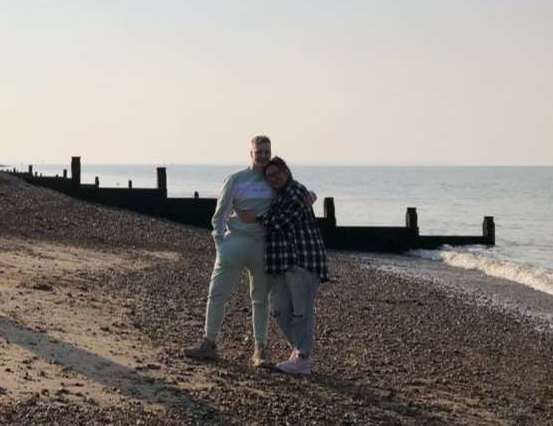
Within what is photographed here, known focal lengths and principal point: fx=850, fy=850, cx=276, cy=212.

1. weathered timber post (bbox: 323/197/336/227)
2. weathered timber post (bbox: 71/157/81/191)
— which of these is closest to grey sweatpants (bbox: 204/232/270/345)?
weathered timber post (bbox: 323/197/336/227)

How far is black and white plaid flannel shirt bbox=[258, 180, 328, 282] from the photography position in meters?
6.45

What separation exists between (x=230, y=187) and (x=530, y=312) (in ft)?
27.4

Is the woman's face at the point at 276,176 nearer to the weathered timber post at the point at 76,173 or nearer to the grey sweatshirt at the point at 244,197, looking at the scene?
the grey sweatshirt at the point at 244,197

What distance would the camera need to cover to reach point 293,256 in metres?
6.51

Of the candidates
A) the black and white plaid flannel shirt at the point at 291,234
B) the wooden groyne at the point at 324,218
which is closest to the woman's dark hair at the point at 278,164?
the black and white plaid flannel shirt at the point at 291,234

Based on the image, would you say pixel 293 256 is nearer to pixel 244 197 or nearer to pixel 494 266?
pixel 244 197

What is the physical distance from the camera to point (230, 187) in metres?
6.52

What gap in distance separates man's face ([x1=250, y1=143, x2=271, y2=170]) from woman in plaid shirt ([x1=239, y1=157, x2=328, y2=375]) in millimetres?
77

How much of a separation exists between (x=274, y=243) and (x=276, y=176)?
1.71ft

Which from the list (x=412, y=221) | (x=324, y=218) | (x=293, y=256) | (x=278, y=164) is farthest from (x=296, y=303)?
(x=412, y=221)

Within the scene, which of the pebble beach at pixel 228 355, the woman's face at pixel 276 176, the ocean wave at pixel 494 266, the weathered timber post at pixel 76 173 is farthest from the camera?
the weathered timber post at pixel 76 173

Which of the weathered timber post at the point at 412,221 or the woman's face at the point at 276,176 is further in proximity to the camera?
the weathered timber post at the point at 412,221

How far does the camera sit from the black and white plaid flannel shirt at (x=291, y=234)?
6449mm

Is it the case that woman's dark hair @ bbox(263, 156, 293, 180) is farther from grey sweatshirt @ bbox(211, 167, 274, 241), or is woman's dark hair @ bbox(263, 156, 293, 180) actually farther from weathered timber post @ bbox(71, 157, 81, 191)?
weathered timber post @ bbox(71, 157, 81, 191)
